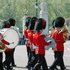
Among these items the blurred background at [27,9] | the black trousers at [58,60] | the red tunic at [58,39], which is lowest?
the blurred background at [27,9]

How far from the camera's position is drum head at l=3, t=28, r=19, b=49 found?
43.1 feet

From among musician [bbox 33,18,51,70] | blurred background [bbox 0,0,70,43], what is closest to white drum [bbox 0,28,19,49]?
musician [bbox 33,18,51,70]

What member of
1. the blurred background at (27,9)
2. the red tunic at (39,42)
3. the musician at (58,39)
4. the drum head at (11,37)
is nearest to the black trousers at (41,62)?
the red tunic at (39,42)

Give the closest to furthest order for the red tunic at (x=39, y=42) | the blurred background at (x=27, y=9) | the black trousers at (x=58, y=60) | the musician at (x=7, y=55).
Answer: the red tunic at (x=39, y=42) → the black trousers at (x=58, y=60) → the musician at (x=7, y=55) → the blurred background at (x=27, y=9)

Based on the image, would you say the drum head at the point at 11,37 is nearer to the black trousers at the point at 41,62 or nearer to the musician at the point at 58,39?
the musician at the point at 58,39

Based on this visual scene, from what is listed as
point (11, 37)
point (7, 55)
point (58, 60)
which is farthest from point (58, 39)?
point (7, 55)

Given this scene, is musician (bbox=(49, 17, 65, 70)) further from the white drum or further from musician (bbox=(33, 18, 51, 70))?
the white drum

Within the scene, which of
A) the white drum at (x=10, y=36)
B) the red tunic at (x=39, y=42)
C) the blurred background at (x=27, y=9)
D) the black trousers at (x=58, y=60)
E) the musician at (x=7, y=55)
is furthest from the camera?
the blurred background at (x=27, y=9)

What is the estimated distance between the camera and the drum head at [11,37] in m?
13.1

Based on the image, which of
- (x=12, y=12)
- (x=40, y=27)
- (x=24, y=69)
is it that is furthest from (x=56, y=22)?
(x=12, y=12)

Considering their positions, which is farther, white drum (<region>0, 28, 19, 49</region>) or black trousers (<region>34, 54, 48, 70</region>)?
white drum (<region>0, 28, 19, 49</region>)

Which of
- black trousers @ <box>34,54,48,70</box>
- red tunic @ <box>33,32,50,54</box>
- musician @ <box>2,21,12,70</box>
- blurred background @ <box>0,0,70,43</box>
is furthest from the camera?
blurred background @ <box>0,0,70,43</box>

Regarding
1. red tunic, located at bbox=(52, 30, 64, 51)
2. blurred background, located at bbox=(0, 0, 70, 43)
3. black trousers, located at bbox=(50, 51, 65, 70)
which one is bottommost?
blurred background, located at bbox=(0, 0, 70, 43)

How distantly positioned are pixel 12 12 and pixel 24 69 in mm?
47098
